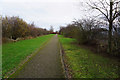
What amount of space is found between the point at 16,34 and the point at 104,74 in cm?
1684

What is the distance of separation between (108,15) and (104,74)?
510 cm

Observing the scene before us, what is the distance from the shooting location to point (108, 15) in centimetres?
603

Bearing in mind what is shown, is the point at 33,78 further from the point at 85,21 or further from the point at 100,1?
the point at 85,21

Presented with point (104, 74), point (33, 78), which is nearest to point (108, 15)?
point (104, 74)

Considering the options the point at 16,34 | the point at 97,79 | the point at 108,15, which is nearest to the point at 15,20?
the point at 16,34

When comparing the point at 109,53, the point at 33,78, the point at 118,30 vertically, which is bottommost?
the point at 33,78

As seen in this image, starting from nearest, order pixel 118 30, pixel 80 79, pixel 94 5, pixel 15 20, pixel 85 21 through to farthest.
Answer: pixel 80 79 < pixel 118 30 < pixel 94 5 < pixel 85 21 < pixel 15 20

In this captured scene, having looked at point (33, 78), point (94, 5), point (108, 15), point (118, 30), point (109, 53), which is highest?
point (94, 5)

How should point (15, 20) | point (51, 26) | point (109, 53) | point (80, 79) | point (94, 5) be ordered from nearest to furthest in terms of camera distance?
1. point (80, 79)
2. point (109, 53)
3. point (94, 5)
4. point (15, 20)
5. point (51, 26)

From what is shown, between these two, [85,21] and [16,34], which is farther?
[16,34]

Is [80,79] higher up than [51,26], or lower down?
lower down

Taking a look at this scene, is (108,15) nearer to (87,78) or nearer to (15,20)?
(87,78)

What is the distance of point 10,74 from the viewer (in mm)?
3109

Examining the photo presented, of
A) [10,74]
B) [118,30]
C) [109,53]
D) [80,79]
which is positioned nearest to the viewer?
[80,79]
